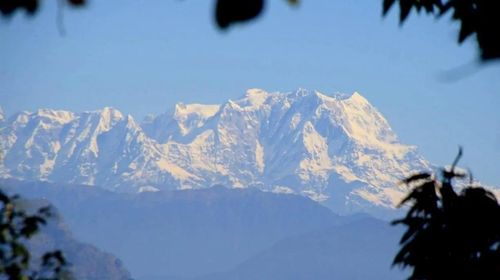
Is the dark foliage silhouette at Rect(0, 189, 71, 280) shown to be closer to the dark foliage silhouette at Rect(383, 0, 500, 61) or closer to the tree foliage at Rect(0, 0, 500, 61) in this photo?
the dark foliage silhouette at Rect(383, 0, 500, 61)

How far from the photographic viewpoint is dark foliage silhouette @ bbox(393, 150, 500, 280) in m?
8.96

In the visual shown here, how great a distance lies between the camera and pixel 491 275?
28.8ft

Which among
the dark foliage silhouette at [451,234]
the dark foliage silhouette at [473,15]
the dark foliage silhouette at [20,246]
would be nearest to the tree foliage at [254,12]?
the dark foliage silhouette at [473,15]

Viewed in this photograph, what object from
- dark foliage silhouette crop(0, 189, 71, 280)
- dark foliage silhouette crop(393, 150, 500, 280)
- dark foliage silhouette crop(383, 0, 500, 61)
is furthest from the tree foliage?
dark foliage silhouette crop(0, 189, 71, 280)

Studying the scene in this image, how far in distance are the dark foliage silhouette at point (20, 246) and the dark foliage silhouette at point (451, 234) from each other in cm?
445

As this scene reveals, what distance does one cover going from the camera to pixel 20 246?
11.3 metres

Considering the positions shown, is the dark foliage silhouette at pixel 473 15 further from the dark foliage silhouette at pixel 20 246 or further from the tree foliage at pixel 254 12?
the dark foliage silhouette at pixel 20 246

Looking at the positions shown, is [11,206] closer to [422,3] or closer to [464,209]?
[464,209]

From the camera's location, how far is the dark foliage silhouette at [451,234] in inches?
353

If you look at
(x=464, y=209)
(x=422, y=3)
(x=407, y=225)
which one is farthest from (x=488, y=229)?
(x=422, y=3)

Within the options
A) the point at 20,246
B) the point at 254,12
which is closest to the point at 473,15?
the point at 254,12

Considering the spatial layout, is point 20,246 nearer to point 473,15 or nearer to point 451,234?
point 451,234

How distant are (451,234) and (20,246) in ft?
16.0

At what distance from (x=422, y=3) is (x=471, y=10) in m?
0.83
